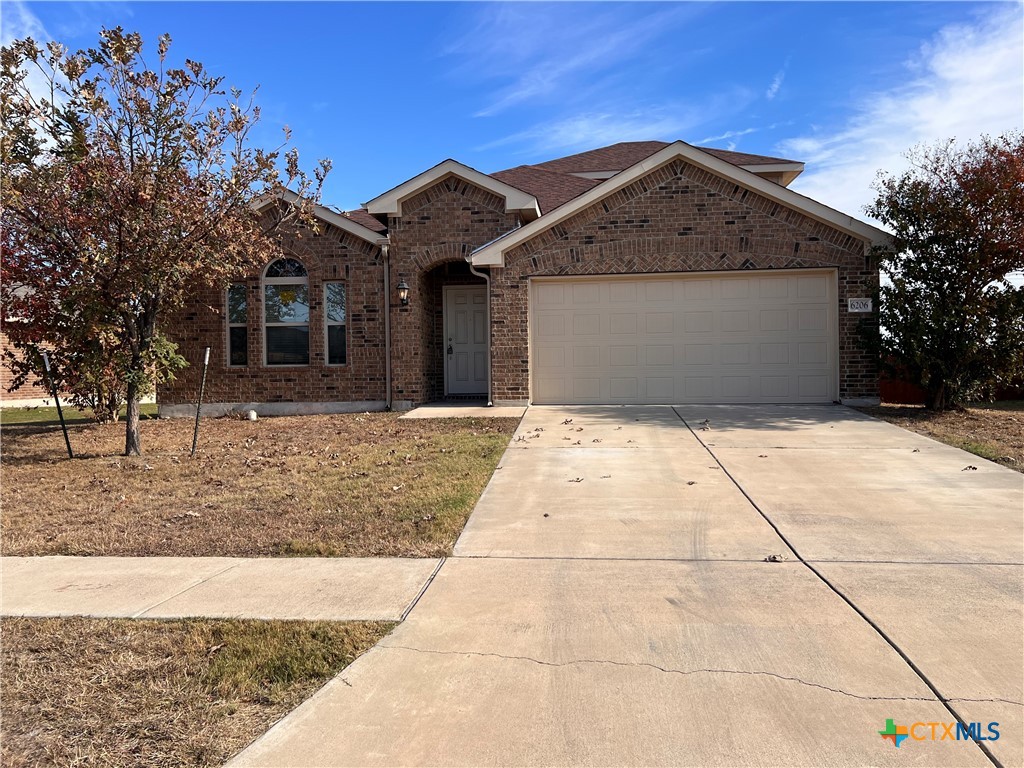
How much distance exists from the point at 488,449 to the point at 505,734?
6272 mm

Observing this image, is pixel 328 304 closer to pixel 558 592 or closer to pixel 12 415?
pixel 12 415

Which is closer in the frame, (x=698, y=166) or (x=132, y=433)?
(x=132, y=433)

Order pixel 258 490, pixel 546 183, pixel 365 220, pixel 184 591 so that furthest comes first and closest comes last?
pixel 546 183 < pixel 365 220 < pixel 258 490 < pixel 184 591

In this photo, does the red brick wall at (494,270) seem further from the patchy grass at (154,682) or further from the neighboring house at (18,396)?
the neighboring house at (18,396)

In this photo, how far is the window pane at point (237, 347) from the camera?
46.7 feet

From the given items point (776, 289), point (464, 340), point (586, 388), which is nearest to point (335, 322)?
point (464, 340)

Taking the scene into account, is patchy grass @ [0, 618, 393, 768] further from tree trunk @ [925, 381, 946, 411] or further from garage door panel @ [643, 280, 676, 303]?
tree trunk @ [925, 381, 946, 411]

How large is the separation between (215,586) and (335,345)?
1003cm

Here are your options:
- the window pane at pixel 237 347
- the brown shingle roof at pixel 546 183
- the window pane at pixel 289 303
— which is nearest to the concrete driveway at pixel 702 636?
the window pane at pixel 289 303

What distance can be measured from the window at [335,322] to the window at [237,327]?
1.67 m

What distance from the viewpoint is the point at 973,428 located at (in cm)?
1035

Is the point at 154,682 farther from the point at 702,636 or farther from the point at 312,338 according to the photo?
the point at 312,338

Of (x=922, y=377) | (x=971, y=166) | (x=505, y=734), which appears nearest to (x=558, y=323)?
(x=922, y=377)

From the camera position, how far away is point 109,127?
8.57 meters
